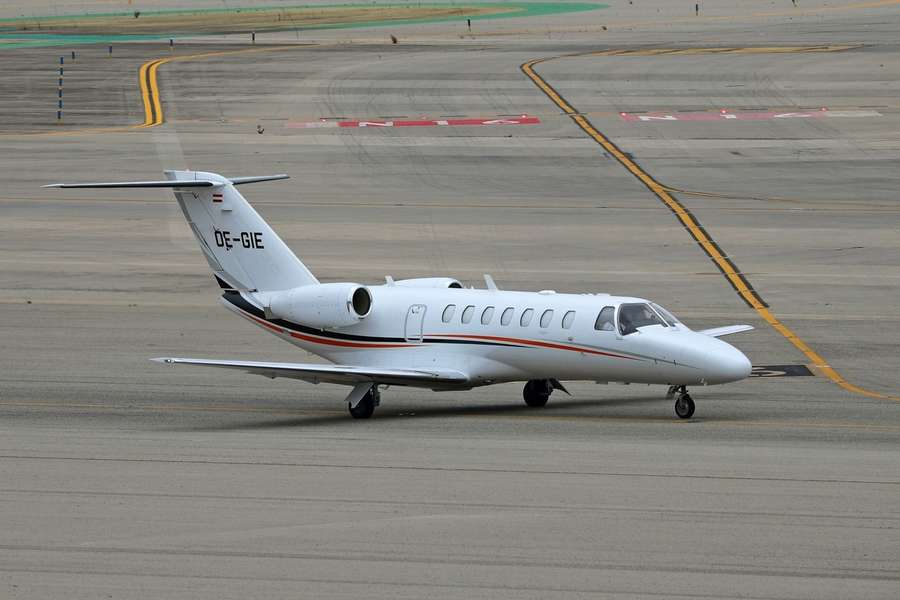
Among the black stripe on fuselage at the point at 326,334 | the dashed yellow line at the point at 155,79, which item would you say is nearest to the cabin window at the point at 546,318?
the black stripe on fuselage at the point at 326,334

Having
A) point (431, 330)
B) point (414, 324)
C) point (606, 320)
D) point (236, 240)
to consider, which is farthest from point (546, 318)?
point (236, 240)

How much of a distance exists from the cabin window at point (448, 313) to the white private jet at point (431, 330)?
2 cm

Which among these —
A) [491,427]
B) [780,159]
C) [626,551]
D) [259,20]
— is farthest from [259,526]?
[259,20]

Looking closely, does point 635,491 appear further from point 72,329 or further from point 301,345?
point 72,329

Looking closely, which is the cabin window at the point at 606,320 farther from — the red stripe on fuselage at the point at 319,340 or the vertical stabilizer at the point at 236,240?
the vertical stabilizer at the point at 236,240

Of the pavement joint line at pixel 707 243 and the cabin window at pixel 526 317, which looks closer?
the cabin window at pixel 526 317

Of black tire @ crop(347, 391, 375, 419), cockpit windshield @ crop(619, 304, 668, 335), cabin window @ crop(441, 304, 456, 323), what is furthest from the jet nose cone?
black tire @ crop(347, 391, 375, 419)

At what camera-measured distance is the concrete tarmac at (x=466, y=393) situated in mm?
16828

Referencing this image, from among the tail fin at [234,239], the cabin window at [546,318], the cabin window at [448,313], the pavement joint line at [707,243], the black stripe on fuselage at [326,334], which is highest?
the tail fin at [234,239]

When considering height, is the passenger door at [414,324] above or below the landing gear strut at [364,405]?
above

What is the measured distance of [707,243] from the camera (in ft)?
150

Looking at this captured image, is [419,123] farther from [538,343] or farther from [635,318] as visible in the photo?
[635,318]

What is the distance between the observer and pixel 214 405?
27812 millimetres

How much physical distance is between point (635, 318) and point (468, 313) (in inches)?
116
